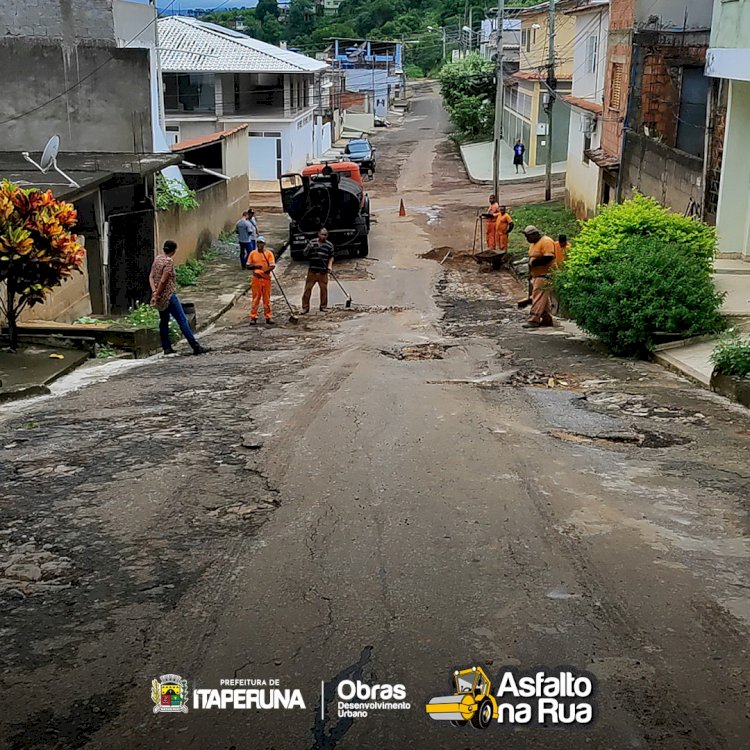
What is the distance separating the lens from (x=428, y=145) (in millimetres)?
60031

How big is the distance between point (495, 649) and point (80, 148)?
60.2 feet

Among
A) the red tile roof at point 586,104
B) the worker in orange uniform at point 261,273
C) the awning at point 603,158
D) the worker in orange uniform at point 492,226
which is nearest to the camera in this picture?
the worker in orange uniform at point 261,273

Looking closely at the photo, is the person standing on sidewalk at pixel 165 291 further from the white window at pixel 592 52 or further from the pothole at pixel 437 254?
the white window at pixel 592 52

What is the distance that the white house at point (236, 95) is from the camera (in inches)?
1641

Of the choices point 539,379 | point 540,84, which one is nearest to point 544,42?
point 540,84

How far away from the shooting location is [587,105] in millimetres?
31672

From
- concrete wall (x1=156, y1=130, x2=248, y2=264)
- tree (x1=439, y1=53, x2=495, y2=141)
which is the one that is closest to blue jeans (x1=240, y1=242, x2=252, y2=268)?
concrete wall (x1=156, y1=130, x2=248, y2=264)

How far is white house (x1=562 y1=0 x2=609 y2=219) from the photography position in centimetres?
3020

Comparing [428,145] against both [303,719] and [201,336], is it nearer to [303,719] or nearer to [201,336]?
[201,336]

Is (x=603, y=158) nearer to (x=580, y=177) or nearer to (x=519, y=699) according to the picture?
(x=580, y=177)

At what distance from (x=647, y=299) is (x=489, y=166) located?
119ft

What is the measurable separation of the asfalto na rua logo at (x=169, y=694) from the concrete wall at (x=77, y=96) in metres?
17.7

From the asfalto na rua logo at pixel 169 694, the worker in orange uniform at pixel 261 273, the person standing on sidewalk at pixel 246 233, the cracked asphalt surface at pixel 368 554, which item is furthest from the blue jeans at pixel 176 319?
the person standing on sidewalk at pixel 246 233

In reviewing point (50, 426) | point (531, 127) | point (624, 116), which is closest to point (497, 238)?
point (624, 116)
